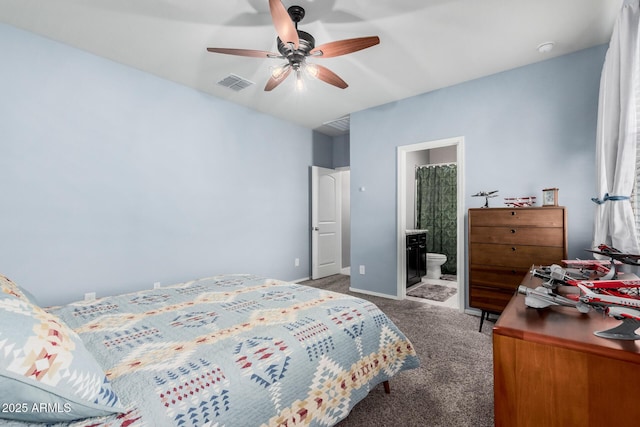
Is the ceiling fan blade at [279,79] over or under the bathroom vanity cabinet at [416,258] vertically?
over

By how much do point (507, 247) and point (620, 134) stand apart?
1210 millimetres

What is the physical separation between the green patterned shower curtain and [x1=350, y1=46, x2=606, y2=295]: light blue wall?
2.12 m

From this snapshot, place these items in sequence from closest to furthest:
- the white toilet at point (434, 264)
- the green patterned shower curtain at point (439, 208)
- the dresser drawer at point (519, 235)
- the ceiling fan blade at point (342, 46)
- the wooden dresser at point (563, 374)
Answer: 1. the wooden dresser at point (563, 374)
2. the ceiling fan blade at point (342, 46)
3. the dresser drawer at point (519, 235)
4. the white toilet at point (434, 264)
5. the green patterned shower curtain at point (439, 208)

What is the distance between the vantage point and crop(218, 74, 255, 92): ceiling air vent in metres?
3.22

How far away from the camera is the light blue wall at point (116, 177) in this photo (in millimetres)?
2410

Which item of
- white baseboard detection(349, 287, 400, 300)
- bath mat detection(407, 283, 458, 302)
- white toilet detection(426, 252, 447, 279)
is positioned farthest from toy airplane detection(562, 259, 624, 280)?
white toilet detection(426, 252, 447, 279)

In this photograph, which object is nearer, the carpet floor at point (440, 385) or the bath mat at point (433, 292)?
the carpet floor at point (440, 385)

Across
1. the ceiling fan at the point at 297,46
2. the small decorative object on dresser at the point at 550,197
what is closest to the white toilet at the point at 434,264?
the small decorative object on dresser at the point at 550,197

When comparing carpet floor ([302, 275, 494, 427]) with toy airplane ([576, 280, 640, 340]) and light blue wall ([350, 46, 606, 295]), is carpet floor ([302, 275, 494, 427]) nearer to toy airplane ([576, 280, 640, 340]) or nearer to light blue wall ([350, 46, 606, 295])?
toy airplane ([576, 280, 640, 340])

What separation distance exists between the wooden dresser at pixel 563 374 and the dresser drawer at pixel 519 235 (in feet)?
6.18

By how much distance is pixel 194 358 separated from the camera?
110cm

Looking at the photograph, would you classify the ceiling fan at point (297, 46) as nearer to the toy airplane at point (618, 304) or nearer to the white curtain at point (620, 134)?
the white curtain at point (620, 134)

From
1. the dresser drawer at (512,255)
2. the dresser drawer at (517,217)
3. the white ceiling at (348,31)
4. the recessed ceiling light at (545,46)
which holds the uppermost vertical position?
the white ceiling at (348,31)

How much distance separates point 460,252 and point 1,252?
4.38 metres
